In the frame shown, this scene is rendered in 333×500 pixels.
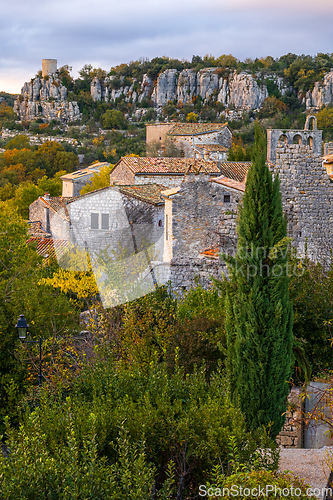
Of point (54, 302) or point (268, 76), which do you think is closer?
point (54, 302)

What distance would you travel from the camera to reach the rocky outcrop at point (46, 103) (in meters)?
80.9

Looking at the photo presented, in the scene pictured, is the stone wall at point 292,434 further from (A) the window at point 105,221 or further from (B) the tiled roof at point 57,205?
(B) the tiled roof at point 57,205

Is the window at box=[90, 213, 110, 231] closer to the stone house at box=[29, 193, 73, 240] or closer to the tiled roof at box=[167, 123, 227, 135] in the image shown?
the stone house at box=[29, 193, 73, 240]

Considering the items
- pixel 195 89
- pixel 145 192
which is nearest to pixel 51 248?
pixel 145 192

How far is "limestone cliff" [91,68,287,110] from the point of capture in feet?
236

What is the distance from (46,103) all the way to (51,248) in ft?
220

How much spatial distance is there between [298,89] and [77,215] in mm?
58054

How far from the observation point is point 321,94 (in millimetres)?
65875

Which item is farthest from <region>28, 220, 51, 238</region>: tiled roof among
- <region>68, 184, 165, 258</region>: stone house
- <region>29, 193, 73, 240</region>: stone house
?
<region>68, 184, 165, 258</region>: stone house

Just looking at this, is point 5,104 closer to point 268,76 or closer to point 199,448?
point 268,76

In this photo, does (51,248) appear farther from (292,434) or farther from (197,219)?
(292,434)

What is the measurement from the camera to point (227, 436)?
491 cm

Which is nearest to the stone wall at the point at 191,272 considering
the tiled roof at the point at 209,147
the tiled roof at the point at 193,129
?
the tiled roof at the point at 209,147

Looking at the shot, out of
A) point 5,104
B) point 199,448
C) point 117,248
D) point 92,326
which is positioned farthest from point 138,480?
point 5,104
